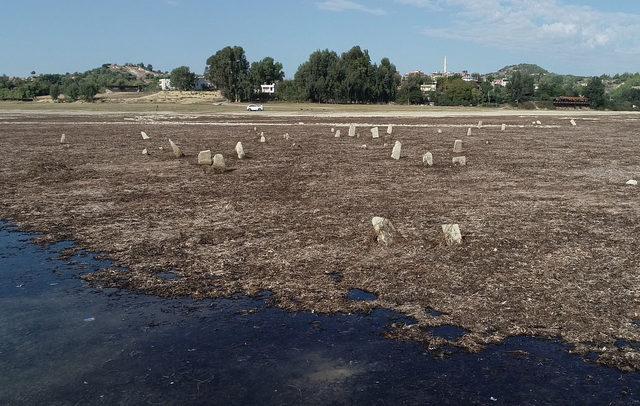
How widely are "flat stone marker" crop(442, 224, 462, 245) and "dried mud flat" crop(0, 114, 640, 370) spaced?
171mm

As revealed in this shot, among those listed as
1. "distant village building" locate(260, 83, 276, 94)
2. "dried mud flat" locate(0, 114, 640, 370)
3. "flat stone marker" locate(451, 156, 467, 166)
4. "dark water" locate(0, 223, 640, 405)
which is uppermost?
"distant village building" locate(260, 83, 276, 94)

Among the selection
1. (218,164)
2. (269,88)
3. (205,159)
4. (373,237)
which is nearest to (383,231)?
(373,237)

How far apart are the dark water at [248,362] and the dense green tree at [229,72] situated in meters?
132

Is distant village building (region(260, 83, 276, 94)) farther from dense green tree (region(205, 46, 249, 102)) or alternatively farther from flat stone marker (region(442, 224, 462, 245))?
flat stone marker (region(442, 224, 462, 245))

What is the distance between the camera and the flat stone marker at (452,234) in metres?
12.2

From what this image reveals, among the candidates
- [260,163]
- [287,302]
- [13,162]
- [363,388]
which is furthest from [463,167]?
[13,162]

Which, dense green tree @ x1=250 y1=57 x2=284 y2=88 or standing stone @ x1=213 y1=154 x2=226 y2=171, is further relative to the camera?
dense green tree @ x1=250 y1=57 x2=284 y2=88

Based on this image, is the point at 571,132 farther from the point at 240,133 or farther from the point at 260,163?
the point at 260,163

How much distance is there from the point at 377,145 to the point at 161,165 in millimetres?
14113

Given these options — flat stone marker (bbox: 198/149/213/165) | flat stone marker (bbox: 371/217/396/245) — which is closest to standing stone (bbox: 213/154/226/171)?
flat stone marker (bbox: 198/149/213/165)

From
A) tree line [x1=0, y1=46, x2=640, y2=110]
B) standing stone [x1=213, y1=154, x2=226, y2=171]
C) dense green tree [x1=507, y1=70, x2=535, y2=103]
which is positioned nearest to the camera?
standing stone [x1=213, y1=154, x2=226, y2=171]

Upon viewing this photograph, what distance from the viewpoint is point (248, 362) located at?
7.37m

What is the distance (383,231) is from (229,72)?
13074 cm

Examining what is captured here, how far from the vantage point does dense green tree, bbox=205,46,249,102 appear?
136875 mm
